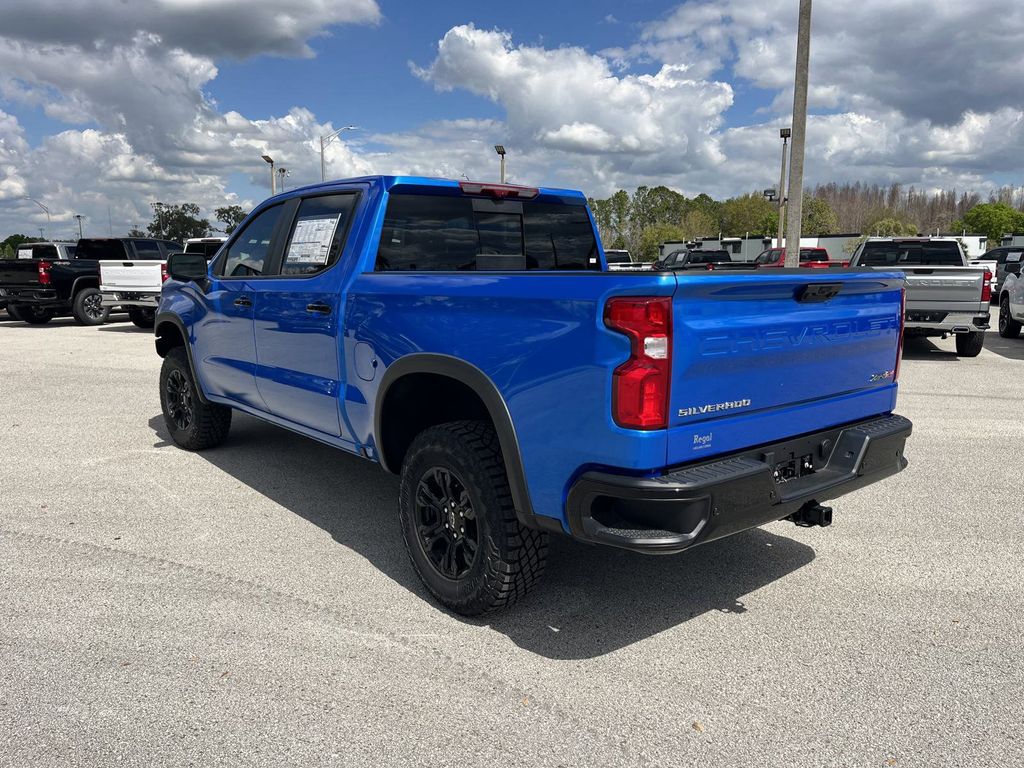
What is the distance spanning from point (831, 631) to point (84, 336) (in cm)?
1566

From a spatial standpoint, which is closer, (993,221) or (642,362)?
(642,362)

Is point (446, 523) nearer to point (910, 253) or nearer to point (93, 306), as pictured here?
point (910, 253)

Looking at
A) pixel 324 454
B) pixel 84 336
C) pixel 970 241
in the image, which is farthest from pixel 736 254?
pixel 324 454

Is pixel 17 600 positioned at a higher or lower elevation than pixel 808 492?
lower

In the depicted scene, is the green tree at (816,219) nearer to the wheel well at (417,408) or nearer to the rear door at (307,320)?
the rear door at (307,320)

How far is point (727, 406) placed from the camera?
9.52 ft

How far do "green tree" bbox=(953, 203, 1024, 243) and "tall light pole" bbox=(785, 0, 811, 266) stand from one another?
88293mm

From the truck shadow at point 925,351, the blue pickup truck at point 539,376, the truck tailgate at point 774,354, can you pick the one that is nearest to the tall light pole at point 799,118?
the truck shadow at point 925,351

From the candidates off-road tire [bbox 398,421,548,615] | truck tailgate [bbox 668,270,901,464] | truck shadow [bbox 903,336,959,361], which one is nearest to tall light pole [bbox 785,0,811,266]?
truck shadow [bbox 903,336,959,361]

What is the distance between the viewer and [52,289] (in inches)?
667

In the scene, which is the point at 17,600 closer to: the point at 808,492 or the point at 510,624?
the point at 510,624

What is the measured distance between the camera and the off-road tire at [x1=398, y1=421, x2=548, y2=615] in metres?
3.20

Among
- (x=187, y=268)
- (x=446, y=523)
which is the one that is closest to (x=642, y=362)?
(x=446, y=523)

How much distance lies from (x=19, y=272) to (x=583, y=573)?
17.6 metres
